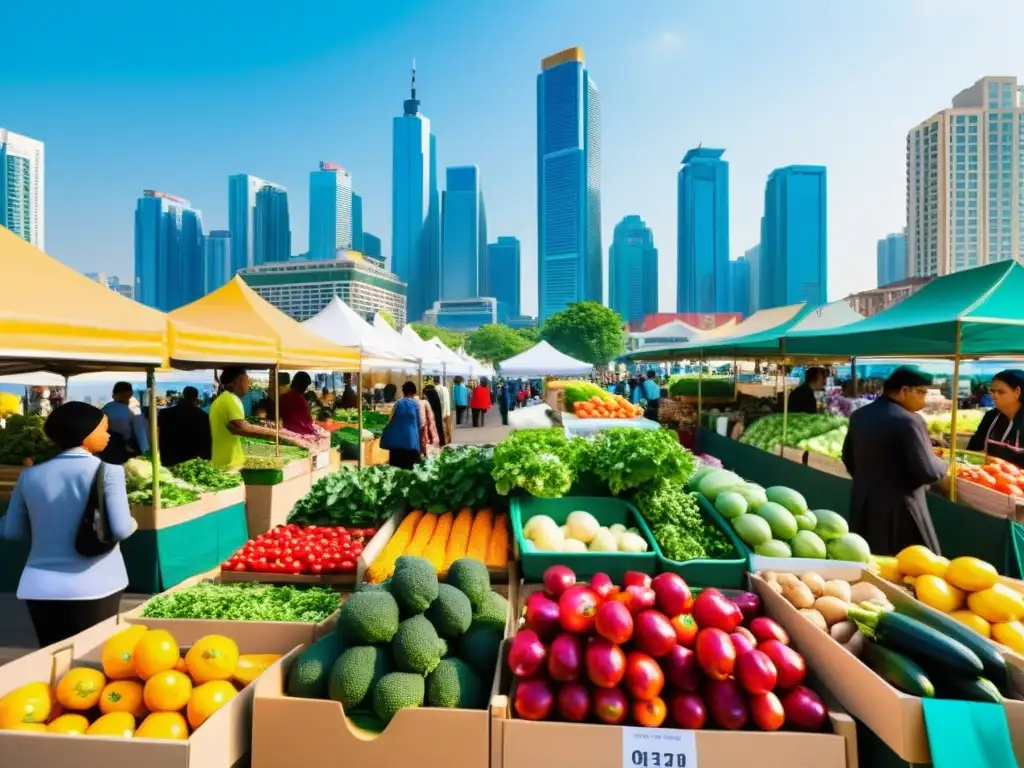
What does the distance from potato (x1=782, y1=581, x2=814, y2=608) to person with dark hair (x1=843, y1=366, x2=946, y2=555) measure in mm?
1880

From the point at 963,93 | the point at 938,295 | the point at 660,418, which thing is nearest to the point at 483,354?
the point at 660,418

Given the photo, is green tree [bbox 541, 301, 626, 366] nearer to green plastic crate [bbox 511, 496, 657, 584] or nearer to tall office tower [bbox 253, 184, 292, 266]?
green plastic crate [bbox 511, 496, 657, 584]

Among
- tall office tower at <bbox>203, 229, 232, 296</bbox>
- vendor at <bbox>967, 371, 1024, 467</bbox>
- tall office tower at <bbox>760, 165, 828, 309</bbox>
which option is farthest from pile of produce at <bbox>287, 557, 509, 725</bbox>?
tall office tower at <bbox>203, 229, 232, 296</bbox>

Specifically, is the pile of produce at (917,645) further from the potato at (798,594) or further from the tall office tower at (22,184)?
the tall office tower at (22,184)

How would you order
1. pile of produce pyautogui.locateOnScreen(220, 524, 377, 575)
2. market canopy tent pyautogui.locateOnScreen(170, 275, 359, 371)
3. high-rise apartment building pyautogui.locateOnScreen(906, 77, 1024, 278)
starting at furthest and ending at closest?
high-rise apartment building pyautogui.locateOnScreen(906, 77, 1024, 278) → market canopy tent pyautogui.locateOnScreen(170, 275, 359, 371) → pile of produce pyautogui.locateOnScreen(220, 524, 377, 575)

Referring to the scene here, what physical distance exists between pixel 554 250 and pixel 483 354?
3717 inches

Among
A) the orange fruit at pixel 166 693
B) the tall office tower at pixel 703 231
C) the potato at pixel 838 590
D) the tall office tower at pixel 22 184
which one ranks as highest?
the tall office tower at pixel 703 231

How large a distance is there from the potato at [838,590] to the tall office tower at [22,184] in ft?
313

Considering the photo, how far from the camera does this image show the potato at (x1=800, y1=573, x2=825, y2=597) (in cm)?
252

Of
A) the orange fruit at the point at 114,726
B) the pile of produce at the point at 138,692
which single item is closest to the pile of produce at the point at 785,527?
the pile of produce at the point at 138,692

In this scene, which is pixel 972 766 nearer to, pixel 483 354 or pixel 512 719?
pixel 512 719

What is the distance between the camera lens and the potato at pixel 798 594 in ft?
7.79

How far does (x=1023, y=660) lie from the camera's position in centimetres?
191

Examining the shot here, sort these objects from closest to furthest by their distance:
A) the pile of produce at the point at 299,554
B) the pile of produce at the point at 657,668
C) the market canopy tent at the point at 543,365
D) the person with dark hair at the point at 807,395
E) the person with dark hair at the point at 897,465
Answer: the pile of produce at the point at 657,668, the pile of produce at the point at 299,554, the person with dark hair at the point at 897,465, the person with dark hair at the point at 807,395, the market canopy tent at the point at 543,365
